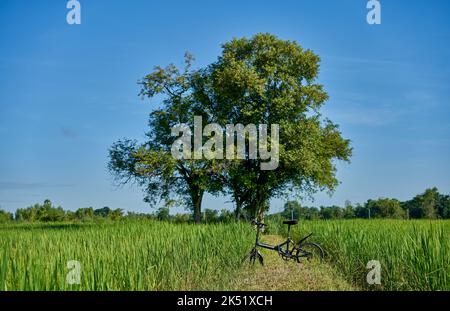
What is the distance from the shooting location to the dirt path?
8.13 metres

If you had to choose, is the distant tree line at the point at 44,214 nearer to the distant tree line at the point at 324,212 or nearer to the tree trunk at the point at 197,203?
the distant tree line at the point at 324,212

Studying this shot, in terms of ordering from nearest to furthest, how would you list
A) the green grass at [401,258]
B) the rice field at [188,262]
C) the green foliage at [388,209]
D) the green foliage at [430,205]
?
1. the rice field at [188,262]
2. the green grass at [401,258]
3. the green foliage at [388,209]
4. the green foliage at [430,205]

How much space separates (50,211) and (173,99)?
45.6ft

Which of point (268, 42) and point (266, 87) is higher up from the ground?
point (268, 42)

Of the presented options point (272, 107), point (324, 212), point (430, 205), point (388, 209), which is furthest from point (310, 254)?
point (324, 212)

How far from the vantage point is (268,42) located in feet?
79.8

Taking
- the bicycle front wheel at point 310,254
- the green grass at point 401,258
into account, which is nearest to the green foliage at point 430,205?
the bicycle front wheel at point 310,254

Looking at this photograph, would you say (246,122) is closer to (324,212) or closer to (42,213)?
(42,213)

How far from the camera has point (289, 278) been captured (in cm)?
881

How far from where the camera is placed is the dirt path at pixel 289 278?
8.13 metres

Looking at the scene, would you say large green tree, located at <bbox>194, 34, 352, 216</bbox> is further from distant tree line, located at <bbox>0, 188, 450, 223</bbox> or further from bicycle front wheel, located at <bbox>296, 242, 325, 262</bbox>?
bicycle front wheel, located at <bbox>296, 242, 325, 262</bbox>
